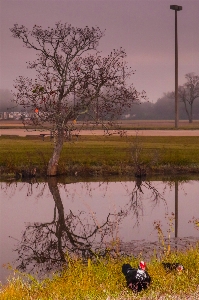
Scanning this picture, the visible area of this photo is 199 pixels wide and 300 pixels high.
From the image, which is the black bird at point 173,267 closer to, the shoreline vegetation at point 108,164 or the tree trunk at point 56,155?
the shoreline vegetation at point 108,164

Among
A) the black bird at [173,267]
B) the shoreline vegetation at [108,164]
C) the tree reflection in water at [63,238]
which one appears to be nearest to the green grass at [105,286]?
the black bird at [173,267]

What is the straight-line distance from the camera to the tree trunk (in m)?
34.2

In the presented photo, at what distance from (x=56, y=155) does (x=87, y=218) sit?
40.0 ft

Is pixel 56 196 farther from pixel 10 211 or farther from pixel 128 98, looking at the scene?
pixel 128 98

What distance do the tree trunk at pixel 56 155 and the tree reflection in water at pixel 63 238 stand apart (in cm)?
811

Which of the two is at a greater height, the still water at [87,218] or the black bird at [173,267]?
the black bird at [173,267]

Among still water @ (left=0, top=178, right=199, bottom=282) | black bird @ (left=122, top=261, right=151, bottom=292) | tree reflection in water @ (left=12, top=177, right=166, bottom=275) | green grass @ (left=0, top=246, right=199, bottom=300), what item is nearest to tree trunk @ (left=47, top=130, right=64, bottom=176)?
still water @ (left=0, top=178, right=199, bottom=282)

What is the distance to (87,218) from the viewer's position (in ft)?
75.6

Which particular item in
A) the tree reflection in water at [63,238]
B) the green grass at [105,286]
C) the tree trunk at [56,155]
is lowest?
the tree reflection in water at [63,238]

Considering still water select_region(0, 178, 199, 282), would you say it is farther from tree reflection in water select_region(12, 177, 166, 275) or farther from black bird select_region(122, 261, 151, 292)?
black bird select_region(122, 261, 151, 292)

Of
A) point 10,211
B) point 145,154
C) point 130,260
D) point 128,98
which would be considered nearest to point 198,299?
point 130,260

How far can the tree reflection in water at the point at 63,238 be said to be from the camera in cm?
1664

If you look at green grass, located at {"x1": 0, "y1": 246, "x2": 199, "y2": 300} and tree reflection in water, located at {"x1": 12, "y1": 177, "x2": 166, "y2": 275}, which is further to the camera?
tree reflection in water, located at {"x1": 12, "y1": 177, "x2": 166, "y2": 275}

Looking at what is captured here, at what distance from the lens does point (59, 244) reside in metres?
19.0
